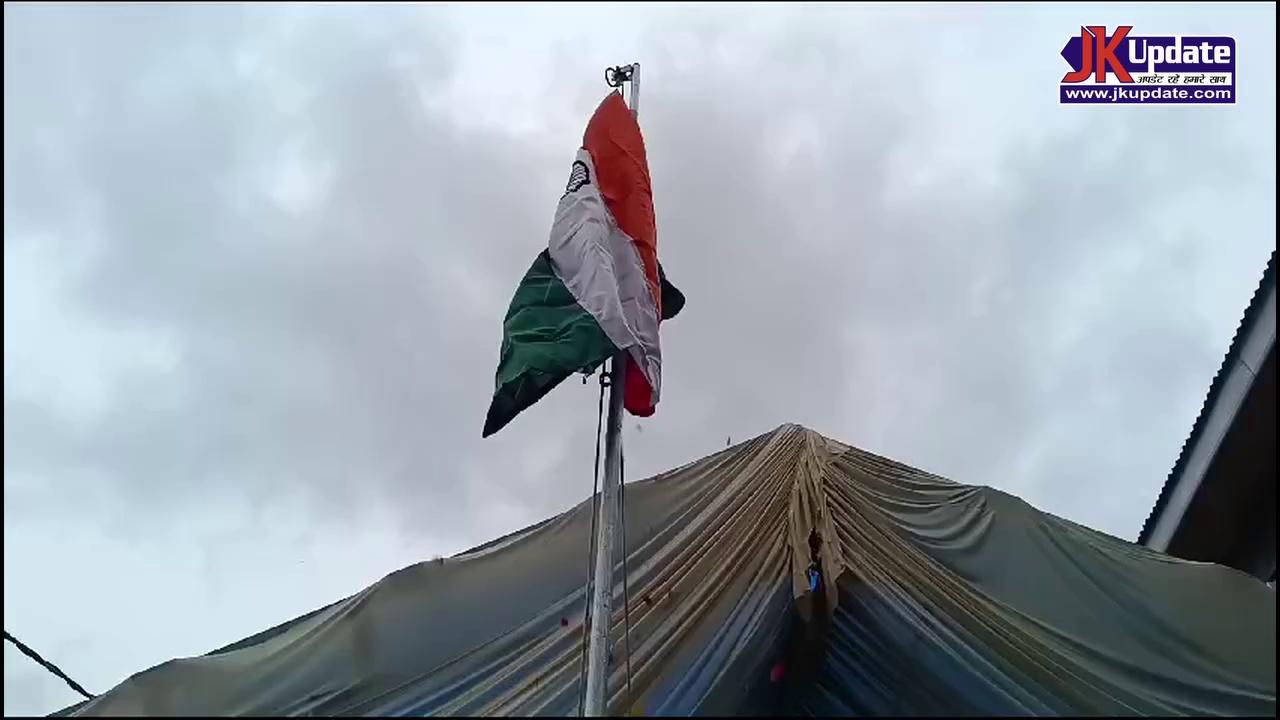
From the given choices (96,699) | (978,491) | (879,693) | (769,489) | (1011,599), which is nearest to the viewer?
(96,699)

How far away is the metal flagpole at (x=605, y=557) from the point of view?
3992 mm

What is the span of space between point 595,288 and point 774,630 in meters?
1.72

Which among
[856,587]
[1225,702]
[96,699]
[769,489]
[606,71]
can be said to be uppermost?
[606,71]

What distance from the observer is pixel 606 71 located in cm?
589

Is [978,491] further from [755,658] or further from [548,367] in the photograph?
[548,367]

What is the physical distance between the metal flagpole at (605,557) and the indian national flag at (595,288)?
17cm

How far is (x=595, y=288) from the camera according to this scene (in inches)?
192

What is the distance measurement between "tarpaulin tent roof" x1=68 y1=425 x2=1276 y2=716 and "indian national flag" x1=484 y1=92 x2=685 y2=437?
0.78 meters

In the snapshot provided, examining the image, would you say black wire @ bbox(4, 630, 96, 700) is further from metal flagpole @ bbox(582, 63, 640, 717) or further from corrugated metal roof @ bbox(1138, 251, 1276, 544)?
corrugated metal roof @ bbox(1138, 251, 1276, 544)

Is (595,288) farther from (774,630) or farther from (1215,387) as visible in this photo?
(1215,387)

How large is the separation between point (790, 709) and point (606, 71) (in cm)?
344

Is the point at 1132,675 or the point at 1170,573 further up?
the point at 1170,573

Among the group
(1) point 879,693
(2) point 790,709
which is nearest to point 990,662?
(1) point 879,693

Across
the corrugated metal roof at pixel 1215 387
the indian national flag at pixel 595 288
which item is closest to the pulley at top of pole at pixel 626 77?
the indian national flag at pixel 595 288
